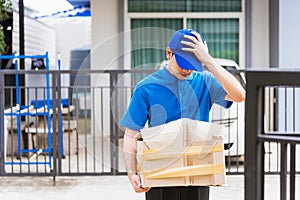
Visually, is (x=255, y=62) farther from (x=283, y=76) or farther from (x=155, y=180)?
(x=283, y=76)

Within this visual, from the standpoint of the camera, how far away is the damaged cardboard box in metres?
2.72

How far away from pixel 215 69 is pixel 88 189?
347 centimetres

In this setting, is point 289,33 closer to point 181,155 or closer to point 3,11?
point 3,11

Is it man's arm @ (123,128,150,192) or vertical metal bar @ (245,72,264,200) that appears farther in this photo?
man's arm @ (123,128,150,192)

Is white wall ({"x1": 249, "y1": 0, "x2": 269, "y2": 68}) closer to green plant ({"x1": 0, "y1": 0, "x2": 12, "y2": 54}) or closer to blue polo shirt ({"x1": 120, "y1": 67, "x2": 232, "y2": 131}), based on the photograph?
green plant ({"x1": 0, "y1": 0, "x2": 12, "y2": 54})

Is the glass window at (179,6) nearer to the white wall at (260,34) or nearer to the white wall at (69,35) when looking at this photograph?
the white wall at (260,34)

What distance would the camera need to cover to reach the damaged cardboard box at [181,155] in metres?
2.72

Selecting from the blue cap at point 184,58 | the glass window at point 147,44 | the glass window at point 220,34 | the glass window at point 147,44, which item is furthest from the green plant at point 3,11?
the blue cap at point 184,58

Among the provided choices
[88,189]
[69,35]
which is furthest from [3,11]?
[88,189]

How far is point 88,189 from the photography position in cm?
596

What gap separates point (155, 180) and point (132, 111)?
0.30 metres

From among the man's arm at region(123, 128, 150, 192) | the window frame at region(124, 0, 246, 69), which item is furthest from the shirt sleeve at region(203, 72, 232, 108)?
the window frame at region(124, 0, 246, 69)

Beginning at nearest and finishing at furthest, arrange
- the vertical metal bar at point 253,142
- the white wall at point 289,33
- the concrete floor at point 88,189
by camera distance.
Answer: the vertical metal bar at point 253,142, the concrete floor at point 88,189, the white wall at point 289,33

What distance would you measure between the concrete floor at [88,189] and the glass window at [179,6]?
3.99 metres
